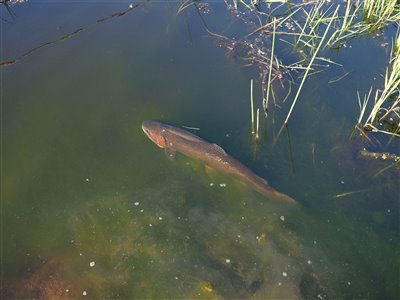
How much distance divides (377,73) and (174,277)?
12.7 feet

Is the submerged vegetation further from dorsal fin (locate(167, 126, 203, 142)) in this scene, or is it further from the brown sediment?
the brown sediment

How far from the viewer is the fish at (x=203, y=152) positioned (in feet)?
13.7

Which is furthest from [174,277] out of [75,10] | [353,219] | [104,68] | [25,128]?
[75,10]

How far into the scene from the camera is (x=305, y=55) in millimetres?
5562

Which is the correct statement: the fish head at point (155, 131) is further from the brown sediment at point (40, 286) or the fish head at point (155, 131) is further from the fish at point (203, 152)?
the brown sediment at point (40, 286)


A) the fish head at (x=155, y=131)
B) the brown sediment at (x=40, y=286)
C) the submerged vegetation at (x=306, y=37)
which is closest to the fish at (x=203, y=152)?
the fish head at (x=155, y=131)

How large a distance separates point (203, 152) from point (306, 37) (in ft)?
8.69

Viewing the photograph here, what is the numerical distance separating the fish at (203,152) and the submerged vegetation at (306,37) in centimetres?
98

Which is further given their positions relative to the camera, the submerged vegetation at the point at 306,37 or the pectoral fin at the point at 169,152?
the submerged vegetation at the point at 306,37

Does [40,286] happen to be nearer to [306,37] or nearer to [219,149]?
[219,149]

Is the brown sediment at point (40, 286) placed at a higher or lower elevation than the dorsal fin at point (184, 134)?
lower

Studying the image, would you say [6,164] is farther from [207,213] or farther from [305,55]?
[305,55]

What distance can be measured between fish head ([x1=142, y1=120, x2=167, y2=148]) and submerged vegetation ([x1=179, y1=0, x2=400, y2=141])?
134cm

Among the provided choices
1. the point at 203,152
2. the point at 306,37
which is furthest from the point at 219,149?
the point at 306,37
